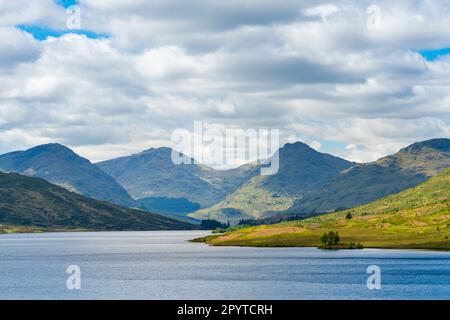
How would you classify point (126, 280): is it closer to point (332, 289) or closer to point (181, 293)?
point (181, 293)
